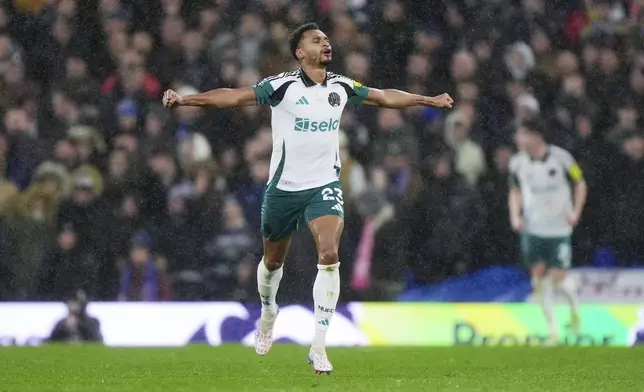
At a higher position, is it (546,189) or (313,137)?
Answer: (313,137)

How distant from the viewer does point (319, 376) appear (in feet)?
30.5

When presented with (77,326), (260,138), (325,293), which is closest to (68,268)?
(77,326)

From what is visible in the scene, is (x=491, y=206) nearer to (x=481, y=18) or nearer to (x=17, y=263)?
(x=481, y=18)

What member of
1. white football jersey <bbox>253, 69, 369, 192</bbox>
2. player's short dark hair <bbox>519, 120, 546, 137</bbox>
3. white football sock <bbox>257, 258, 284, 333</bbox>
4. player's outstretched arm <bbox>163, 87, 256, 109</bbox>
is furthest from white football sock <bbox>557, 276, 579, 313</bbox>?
player's outstretched arm <bbox>163, 87, 256, 109</bbox>

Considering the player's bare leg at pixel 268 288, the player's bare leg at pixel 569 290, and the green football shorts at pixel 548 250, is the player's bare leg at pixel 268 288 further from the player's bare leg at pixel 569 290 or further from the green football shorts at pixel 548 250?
the green football shorts at pixel 548 250

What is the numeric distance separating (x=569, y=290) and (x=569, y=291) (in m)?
0.02

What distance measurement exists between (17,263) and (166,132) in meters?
2.22

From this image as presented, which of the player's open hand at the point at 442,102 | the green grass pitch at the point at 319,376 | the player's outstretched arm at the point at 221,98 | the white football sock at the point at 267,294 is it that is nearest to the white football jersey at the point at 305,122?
the player's outstretched arm at the point at 221,98

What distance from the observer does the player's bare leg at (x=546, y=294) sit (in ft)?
47.0

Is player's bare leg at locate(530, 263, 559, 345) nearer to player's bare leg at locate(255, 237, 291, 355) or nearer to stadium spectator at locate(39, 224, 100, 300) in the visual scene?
Result: player's bare leg at locate(255, 237, 291, 355)

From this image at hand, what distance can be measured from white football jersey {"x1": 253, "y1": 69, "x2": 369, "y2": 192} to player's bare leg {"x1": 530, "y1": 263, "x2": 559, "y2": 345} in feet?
17.1

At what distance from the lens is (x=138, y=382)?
9.10 m

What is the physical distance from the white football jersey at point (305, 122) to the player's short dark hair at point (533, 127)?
539 centimetres

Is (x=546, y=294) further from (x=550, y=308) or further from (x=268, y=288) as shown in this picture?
(x=268, y=288)
